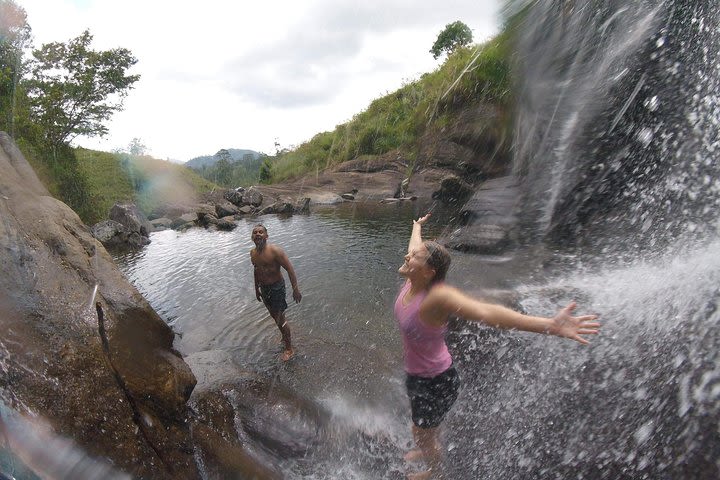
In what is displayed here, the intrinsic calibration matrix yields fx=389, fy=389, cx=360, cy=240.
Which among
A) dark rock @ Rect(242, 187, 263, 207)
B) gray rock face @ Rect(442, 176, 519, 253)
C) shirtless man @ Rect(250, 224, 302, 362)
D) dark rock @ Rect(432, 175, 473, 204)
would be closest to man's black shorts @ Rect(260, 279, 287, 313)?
shirtless man @ Rect(250, 224, 302, 362)

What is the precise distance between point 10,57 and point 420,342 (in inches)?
849

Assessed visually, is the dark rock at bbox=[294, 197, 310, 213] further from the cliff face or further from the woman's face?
the woman's face

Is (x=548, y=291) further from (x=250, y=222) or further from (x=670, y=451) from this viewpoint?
(x=250, y=222)

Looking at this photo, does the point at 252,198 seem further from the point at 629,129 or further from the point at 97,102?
the point at 629,129

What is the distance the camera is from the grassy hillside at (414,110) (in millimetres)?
12039

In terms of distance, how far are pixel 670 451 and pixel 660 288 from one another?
191cm

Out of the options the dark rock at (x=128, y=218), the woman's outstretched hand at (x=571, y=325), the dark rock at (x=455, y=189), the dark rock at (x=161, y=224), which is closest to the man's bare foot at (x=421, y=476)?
the woman's outstretched hand at (x=571, y=325)

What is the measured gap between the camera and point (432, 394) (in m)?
2.93

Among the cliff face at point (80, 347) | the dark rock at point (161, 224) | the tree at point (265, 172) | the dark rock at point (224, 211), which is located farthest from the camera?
the tree at point (265, 172)

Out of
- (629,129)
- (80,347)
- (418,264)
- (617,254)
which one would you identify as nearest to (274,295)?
(80,347)

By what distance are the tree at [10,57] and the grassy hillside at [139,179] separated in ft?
48.9

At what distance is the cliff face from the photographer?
2.46m

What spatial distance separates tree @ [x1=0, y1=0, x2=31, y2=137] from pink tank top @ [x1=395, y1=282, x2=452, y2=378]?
790 inches

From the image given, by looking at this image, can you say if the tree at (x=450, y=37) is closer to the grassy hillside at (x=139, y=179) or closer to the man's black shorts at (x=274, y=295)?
the grassy hillside at (x=139, y=179)
